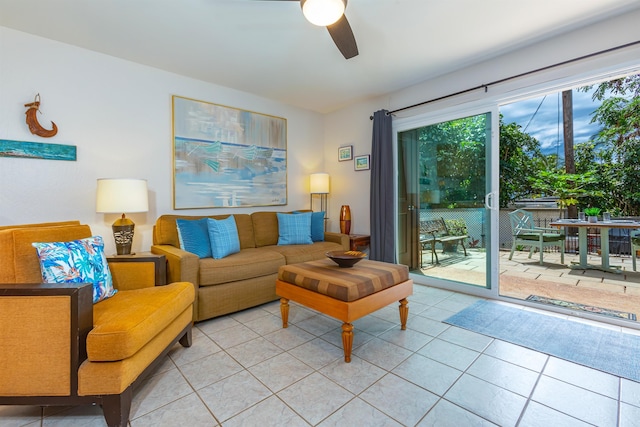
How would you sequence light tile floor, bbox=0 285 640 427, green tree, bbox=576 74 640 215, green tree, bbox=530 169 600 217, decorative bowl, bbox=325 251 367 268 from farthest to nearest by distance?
green tree, bbox=530 169 600 217 < green tree, bbox=576 74 640 215 < decorative bowl, bbox=325 251 367 268 < light tile floor, bbox=0 285 640 427

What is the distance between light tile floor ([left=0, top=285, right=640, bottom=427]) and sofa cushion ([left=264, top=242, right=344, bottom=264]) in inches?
36.8

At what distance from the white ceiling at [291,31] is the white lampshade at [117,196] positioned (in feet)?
4.10

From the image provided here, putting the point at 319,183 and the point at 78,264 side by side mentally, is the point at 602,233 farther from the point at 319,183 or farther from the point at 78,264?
the point at 78,264

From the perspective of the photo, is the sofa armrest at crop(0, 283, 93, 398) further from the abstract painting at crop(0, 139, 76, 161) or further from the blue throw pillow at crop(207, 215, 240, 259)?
the abstract painting at crop(0, 139, 76, 161)

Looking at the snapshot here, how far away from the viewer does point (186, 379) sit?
165 cm

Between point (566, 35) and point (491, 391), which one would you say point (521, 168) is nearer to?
point (566, 35)

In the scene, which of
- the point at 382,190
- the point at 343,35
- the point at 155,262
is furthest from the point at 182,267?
the point at 382,190

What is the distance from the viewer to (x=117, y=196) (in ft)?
7.67

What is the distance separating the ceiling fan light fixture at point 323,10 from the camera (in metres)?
1.58

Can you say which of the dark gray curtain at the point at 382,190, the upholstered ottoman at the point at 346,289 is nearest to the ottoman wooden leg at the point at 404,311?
the upholstered ottoman at the point at 346,289

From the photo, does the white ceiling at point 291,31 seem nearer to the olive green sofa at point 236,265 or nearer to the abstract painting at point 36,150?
the abstract painting at point 36,150

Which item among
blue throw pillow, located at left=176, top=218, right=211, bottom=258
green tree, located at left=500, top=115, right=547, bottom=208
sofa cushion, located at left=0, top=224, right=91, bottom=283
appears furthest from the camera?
green tree, located at left=500, top=115, right=547, bottom=208

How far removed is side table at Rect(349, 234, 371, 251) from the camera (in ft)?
12.3

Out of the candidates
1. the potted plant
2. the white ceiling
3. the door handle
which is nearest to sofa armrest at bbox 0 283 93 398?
the white ceiling
